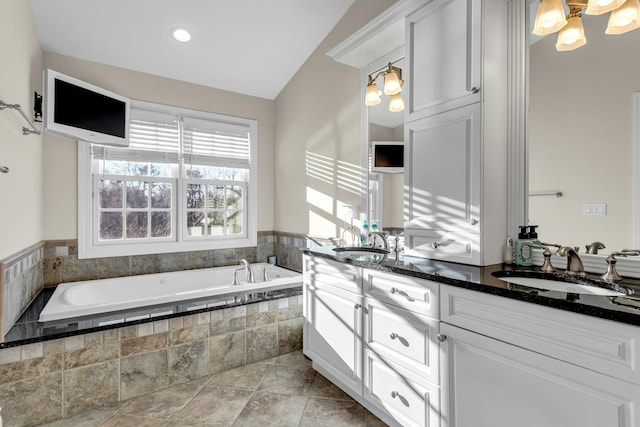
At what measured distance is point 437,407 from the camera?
147 cm

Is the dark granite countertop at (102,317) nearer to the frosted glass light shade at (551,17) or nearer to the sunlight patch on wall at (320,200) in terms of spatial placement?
the sunlight patch on wall at (320,200)

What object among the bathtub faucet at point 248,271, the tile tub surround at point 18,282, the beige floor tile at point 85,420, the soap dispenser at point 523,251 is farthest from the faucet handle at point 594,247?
the tile tub surround at point 18,282

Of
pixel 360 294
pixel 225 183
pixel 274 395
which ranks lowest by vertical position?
pixel 274 395

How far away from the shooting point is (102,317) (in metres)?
2.10

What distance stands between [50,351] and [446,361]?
205 centimetres

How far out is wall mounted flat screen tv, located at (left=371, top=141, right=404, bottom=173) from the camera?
2.32m

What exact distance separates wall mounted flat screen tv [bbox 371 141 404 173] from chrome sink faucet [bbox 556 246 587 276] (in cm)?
105

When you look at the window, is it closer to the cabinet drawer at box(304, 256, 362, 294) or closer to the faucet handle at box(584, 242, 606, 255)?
the cabinet drawer at box(304, 256, 362, 294)

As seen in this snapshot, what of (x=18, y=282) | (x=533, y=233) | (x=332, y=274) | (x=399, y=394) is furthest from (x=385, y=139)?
(x=18, y=282)

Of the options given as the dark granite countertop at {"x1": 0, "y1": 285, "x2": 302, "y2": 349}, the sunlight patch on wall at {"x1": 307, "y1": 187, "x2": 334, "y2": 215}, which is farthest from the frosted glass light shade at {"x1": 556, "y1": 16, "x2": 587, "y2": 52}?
the dark granite countertop at {"x1": 0, "y1": 285, "x2": 302, "y2": 349}

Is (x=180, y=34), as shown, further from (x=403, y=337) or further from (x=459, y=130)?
(x=403, y=337)

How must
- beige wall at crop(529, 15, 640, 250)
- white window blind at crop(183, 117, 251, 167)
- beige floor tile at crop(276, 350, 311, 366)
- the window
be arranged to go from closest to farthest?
1. beige wall at crop(529, 15, 640, 250)
2. beige floor tile at crop(276, 350, 311, 366)
3. the window
4. white window blind at crop(183, 117, 251, 167)

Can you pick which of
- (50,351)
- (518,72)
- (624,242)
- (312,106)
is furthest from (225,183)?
(624,242)

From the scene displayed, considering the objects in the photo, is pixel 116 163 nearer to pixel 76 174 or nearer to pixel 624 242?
pixel 76 174
